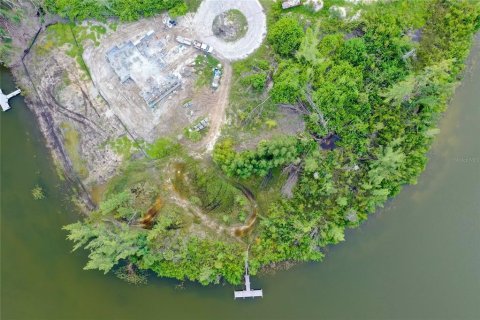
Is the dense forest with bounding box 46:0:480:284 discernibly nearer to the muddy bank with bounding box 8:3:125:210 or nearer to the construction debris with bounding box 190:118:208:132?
the construction debris with bounding box 190:118:208:132

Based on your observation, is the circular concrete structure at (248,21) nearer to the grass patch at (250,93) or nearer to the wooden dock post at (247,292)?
the grass patch at (250,93)

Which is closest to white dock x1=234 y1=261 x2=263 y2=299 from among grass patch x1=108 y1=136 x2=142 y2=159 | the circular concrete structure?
grass patch x1=108 y1=136 x2=142 y2=159

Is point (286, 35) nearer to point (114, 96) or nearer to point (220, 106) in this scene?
point (220, 106)

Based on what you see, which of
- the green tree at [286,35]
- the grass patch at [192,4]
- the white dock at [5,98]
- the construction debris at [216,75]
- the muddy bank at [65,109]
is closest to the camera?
the green tree at [286,35]

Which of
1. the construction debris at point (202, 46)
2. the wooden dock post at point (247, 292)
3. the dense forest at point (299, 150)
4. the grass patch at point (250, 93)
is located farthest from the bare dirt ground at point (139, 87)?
the wooden dock post at point (247, 292)

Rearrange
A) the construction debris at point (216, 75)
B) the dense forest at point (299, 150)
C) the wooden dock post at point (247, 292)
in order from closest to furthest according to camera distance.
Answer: the dense forest at point (299, 150) → the construction debris at point (216, 75) → the wooden dock post at point (247, 292)

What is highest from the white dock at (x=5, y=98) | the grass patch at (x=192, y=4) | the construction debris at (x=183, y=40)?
the grass patch at (x=192, y=4)

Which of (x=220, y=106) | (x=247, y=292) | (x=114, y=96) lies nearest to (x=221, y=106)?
(x=220, y=106)
